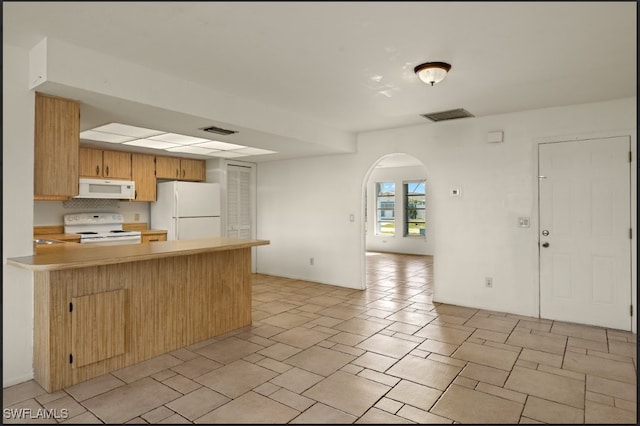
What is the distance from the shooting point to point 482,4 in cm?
211

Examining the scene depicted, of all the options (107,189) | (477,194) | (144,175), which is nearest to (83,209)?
(107,189)

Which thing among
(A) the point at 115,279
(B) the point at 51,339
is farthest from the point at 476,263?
(B) the point at 51,339

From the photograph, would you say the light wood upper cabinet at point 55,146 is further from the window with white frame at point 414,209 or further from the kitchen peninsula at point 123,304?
the window with white frame at point 414,209

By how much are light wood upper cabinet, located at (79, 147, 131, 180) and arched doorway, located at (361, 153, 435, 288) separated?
234 inches

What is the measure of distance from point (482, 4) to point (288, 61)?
1.41m

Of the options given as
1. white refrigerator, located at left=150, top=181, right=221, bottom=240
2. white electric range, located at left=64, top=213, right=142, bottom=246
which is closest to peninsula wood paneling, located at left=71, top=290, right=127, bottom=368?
white electric range, located at left=64, top=213, right=142, bottom=246

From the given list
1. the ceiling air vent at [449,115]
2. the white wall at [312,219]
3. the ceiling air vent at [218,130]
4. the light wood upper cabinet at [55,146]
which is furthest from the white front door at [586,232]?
the light wood upper cabinet at [55,146]

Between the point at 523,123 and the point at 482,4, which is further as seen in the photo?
the point at 523,123

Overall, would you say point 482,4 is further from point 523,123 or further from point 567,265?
point 567,265

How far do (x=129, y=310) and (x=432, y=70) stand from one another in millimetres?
3089

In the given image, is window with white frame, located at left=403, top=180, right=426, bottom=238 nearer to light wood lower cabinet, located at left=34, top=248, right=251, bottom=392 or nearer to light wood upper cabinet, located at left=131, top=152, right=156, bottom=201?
light wood upper cabinet, located at left=131, top=152, right=156, bottom=201

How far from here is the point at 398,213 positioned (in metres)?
10.5

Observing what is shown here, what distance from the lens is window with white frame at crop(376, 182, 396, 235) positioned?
422 inches

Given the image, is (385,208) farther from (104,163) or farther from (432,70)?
(432,70)
